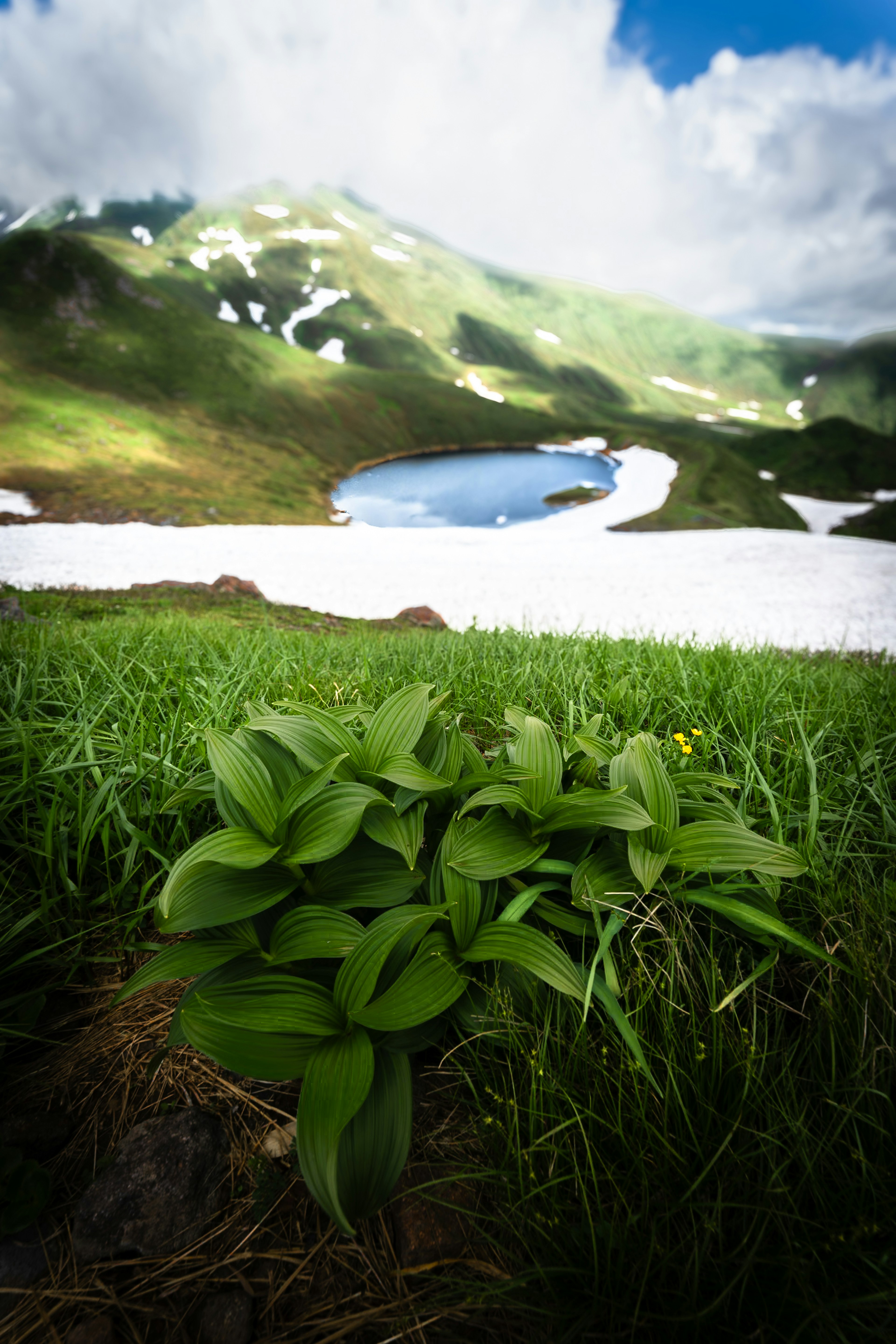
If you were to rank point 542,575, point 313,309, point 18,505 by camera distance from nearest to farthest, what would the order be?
point 542,575 < point 18,505 < point 313,309

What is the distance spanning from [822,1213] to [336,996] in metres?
0.91

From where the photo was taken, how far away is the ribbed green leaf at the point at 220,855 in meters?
1.11

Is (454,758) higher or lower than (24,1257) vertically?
higher

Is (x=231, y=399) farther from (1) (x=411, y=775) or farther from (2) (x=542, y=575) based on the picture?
(1) (x=411, y=775)

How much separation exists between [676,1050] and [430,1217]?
1.92 ft

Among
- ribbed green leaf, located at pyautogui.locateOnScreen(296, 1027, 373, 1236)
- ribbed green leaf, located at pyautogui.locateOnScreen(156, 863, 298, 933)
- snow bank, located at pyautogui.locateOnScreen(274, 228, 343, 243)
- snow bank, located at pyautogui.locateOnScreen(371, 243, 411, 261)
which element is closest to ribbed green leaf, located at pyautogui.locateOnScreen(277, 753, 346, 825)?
ribbed green leaf, located at pyautogui.locateOnScreen(156, 863, 298, 933)

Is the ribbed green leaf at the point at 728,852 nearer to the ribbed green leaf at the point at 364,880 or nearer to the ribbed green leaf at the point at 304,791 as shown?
the ribbed green leaf at the point at 364,880

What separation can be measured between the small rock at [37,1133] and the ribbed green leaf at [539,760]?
1250 millimetres

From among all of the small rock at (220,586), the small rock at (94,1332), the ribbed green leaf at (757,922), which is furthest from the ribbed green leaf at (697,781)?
the small rock at (220,586)

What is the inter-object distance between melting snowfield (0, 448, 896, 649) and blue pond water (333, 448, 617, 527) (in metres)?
10.6

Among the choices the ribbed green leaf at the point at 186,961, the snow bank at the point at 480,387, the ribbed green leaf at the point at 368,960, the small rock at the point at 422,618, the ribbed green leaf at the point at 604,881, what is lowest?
the ribbed green leaf at the point at 186,961

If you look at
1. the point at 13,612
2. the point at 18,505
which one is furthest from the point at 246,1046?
the point at 18,505

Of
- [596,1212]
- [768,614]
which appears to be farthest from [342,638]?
[768,614]

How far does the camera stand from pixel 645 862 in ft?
3.97
